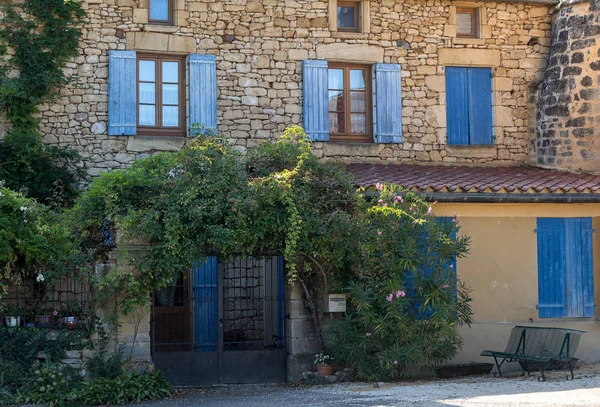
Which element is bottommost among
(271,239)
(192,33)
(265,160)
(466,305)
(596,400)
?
(596,400)

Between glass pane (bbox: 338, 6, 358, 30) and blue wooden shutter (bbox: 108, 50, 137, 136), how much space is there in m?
3.23

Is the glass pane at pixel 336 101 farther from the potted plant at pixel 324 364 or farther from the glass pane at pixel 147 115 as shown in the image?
the potted plant at pixel 324 364

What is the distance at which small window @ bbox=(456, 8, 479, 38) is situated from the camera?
1461 centimetres

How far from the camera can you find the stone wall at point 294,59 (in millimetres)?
12867

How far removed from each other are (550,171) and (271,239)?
5254 mm

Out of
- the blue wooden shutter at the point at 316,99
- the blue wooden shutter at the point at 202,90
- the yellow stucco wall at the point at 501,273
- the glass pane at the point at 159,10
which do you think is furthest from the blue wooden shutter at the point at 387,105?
the glass pane at the point at 159,10

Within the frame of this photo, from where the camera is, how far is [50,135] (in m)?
12.6

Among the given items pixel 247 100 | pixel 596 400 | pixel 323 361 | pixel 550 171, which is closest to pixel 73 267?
pixel 323 361

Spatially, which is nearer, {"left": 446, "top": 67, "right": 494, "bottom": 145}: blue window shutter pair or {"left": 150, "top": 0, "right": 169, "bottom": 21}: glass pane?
{"left": 150, "top": 0, "right": 169, "bottom": 21}: glass pane

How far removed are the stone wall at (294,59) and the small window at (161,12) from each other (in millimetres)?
170

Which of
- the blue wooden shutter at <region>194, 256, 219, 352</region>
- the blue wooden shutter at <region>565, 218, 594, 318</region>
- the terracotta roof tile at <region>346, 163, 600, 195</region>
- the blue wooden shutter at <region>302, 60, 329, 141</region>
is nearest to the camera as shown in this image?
the terracotta roof tile at <region>346, 163, 600, 195</region>

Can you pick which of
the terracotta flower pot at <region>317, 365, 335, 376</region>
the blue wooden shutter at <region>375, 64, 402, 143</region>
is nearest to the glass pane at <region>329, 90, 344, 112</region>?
the blue wooden shutter at <region>375, 64, 402, 143</region>

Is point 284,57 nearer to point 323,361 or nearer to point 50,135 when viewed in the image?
point 50,135

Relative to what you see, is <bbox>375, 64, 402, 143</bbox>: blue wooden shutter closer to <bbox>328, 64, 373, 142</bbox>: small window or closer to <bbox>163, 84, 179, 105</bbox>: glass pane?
<bbox>328, 64, 373, 142</bbox>: small window
